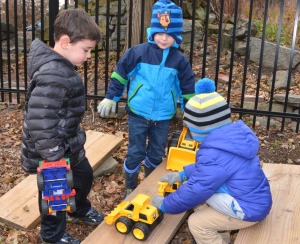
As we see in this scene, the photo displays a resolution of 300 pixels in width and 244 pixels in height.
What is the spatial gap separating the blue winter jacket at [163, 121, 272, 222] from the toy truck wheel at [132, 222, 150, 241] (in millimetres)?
241

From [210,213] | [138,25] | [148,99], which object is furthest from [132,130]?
[138,25]

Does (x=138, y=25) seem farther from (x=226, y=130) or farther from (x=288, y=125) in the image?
(x=226, y=130)

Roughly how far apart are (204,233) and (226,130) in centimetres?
70

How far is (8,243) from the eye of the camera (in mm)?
3363

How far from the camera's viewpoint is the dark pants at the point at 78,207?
304 cm

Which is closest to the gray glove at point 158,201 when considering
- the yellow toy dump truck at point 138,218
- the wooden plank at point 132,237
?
the yellow toy dump truck at point 138,218

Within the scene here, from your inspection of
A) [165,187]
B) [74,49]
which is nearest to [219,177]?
[165,187]

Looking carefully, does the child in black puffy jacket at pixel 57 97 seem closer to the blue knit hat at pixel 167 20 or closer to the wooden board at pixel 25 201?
the wooden board at pixel 25 201

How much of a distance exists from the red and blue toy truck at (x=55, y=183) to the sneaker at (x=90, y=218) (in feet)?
2.66

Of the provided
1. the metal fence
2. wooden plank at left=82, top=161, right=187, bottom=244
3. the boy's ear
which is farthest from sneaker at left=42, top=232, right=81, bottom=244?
the metal fence

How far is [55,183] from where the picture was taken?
8.73 feet

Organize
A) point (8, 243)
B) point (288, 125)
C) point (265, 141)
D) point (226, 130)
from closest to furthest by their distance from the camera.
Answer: point (226, 130), point (8, 243), point (265, 141), point (288, 125)

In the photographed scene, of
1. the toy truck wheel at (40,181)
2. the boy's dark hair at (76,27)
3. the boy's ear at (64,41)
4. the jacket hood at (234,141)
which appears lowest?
the toy truck wheel at (40,181)

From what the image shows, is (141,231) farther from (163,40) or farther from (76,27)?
(163,40)
